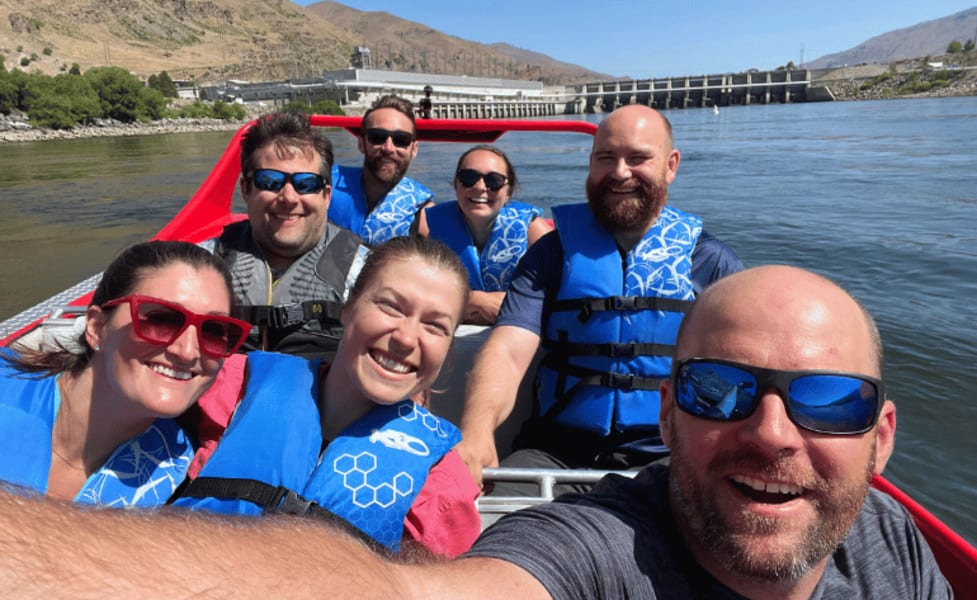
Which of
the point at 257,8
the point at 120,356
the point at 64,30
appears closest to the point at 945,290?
the point at 120,356

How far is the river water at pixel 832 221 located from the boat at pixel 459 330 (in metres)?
1.84

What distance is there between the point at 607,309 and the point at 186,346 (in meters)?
1.44

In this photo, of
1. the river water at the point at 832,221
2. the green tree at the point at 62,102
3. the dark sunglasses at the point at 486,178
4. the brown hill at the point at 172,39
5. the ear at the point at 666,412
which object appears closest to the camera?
the ear at the point at 666,412

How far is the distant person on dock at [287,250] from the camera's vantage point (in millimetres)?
2250

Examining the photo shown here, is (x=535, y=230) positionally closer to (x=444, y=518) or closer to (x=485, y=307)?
(x=485, y=307)

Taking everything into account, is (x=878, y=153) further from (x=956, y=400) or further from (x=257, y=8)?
(x=257, y=8)

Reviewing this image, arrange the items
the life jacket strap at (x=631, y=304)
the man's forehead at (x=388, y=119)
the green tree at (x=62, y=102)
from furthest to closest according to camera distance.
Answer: the green tree at (x=62, y=102), the man's forehead at (x=388, y=119), the life jacket strap at (x=631, y=304)

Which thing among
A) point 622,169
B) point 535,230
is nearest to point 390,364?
point 622,169

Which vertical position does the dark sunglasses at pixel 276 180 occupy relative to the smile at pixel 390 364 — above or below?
above

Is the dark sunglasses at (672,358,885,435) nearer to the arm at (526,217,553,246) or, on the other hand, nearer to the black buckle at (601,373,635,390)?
the black buckle at (601,373,635,390)

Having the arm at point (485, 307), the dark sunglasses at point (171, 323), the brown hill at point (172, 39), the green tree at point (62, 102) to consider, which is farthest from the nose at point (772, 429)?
the brown hill at point (172, 39)

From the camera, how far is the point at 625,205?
235 cm

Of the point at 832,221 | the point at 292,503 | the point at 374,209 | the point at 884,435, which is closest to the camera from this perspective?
the point at 884,435

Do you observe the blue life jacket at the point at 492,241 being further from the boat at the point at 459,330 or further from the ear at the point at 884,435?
the ear at the point at 884,435
